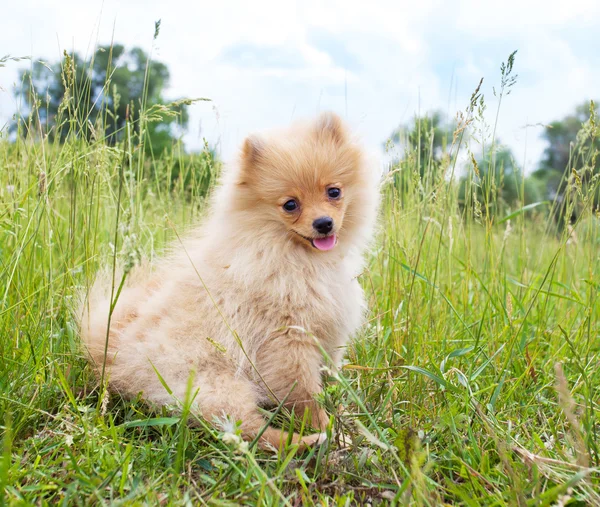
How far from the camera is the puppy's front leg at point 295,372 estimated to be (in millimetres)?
2152

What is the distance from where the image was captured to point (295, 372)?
7.06ft

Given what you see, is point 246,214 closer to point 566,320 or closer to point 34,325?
point 34,325

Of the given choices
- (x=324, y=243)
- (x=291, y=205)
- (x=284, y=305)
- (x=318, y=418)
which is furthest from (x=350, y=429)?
(x=291, y=205)

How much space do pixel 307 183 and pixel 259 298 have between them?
572 mm

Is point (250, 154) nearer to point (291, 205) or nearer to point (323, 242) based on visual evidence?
point (291, 205)

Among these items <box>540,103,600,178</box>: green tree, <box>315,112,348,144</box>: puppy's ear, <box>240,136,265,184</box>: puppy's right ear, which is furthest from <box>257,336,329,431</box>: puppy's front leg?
<box>540,103,600,178</box>: green tree

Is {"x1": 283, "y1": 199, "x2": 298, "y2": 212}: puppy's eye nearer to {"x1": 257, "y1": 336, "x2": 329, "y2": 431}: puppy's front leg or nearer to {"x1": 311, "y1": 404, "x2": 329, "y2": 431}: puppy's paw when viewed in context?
{"x1": 257, "y1": 336, "x2": 329, "y2": 431}: puppy's front leg

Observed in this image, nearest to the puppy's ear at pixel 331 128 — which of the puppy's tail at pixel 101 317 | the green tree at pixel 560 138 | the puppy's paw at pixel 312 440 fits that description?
the puppy's tail at pixel 101 317

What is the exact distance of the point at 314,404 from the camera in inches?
84.7

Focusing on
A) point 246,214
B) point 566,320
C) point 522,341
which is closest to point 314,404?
point 246,214

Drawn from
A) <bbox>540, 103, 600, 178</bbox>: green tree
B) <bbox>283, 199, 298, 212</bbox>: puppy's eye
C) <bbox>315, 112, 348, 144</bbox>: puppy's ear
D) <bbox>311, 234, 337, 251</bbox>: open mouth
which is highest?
<bbox>540, 103, 600, 178</bbox>: green tree

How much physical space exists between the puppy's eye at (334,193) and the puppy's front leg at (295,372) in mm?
674

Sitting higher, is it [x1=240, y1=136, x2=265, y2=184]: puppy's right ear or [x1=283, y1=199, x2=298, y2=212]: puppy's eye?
[x1=240, y1=136, x2=265, y2=184]: puppy's right ear

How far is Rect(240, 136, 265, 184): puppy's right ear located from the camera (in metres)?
2.42
